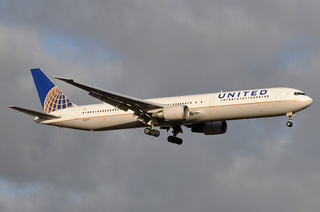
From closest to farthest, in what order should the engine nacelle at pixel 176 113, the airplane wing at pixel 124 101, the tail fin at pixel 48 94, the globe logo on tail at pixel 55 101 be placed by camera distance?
1. the airplane wing at pixel 124 101
2. the engine nacelle at pixel 176 113
3. the globe logo on tail at pixel 55 101
4. the tail fin at pixel 48 94

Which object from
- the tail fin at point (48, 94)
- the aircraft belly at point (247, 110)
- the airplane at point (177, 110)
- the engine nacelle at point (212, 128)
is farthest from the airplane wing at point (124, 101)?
the tail fin at point (48, 94)

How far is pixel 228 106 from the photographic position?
46156 millimetres

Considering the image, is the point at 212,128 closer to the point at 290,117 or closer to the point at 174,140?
A: the point at 174,140

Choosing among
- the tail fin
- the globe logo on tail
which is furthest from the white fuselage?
the tail fin

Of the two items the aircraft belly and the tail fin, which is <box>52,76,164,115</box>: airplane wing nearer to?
the aircraft belly

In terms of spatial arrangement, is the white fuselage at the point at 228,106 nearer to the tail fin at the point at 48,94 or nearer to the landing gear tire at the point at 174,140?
the landing gear tire at the point at 174,140

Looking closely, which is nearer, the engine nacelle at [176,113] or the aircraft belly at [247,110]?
the aircraft belly at [247,110]

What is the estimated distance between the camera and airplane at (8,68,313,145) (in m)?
45.5

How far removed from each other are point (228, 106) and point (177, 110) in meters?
5.01

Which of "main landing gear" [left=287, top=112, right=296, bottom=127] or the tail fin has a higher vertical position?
the tail fin

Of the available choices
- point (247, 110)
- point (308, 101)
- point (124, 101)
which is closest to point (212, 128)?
point (247, 110)

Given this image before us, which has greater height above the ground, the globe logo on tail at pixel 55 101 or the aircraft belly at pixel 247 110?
the globe logo on tail at pixel 55 101

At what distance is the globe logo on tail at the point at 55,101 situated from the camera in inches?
2190

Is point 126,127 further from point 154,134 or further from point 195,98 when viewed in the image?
point 195,98
